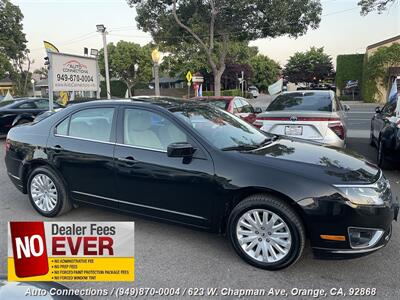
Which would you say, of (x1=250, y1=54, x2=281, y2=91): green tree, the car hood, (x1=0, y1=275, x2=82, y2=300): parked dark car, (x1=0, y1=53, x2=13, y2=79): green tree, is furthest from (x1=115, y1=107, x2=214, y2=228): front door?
(x1=250, y1=54, x2=281, y2=91): green tree

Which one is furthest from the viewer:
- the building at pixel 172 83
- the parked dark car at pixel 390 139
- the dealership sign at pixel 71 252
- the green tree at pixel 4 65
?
the building at pixel 172 83

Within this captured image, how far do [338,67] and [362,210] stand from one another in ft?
114

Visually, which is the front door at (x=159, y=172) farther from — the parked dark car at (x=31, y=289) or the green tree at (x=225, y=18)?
the green tree at (x=225, y=18)

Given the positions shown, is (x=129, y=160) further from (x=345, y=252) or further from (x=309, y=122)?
(x=309, y=122)

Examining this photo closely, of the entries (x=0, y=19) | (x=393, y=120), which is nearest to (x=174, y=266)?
(x=393, y=120)

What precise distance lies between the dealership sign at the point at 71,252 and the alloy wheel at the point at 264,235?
3.52 ft

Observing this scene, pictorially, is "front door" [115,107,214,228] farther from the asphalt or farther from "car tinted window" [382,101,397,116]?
"car tinted window" [382,101,397,116]

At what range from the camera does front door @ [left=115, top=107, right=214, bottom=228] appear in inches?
135

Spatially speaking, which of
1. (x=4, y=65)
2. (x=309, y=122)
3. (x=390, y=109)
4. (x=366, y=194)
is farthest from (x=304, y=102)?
(x=4, y=65)

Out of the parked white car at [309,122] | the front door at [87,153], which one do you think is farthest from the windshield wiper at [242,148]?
the parked white car at [309,122]

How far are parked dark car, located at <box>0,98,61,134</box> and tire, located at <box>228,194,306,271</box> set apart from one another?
33.8 feet

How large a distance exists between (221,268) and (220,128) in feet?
4.82

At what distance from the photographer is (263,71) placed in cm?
6266

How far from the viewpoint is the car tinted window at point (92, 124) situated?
4066 millimetres
